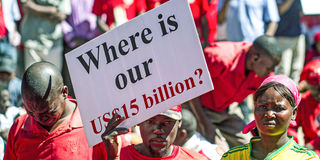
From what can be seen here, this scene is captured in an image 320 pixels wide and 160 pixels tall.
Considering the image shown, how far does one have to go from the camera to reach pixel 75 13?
8.99m

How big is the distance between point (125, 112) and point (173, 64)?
17.2 inches

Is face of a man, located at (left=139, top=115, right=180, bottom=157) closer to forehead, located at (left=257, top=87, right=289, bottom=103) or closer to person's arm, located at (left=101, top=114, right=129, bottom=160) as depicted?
person's arm, located at (left=101, top=114, right=129, bottom=160)

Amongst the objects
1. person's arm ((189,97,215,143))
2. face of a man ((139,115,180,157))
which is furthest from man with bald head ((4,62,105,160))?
person's arm ((189,97,215,143))

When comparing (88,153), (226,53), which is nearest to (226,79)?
(226,53)

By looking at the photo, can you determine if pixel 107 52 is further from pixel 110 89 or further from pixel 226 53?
pixel 226 53

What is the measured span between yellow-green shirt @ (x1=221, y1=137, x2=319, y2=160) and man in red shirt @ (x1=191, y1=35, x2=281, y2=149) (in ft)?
11.3

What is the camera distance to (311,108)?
923 centimetres

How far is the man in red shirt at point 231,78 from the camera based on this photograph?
791cm

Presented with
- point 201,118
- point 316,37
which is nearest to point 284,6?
point 316,37

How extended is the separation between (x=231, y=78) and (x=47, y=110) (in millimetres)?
3700

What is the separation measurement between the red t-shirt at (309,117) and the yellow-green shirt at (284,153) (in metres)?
4.63

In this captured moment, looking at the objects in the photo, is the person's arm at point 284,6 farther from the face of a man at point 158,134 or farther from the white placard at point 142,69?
the white placard at point 142,69

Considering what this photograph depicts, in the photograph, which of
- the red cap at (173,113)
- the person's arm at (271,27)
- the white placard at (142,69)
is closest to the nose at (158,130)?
the red cap at (173,113)

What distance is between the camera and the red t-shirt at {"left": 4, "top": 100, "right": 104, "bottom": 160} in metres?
5.03
